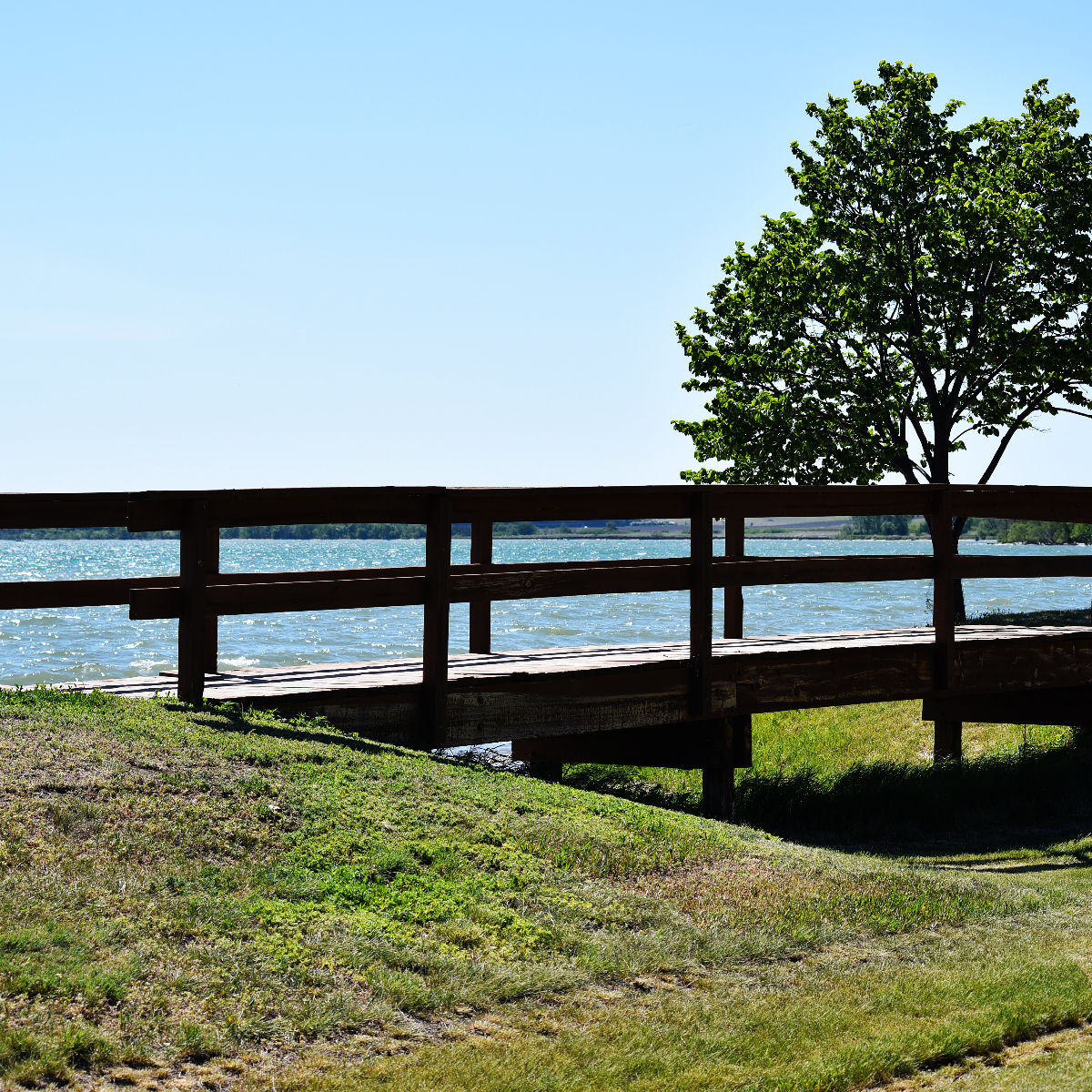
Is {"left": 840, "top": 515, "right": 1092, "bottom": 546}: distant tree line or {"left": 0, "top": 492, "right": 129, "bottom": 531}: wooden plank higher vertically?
{"left": 840, "top": 515, "right": 1092, "bottom": 546}: distant tree line

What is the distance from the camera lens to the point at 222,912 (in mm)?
4461

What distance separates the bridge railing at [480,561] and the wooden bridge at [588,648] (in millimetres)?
16

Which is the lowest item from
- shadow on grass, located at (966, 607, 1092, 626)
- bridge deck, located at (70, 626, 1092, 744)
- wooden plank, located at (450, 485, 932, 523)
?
shadow on grass, located at (966, 607, 1092, 626)

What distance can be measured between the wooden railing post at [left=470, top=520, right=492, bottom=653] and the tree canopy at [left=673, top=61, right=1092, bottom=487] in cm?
1537

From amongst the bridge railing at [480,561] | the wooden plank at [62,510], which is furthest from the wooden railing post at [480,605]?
the wooden plank at [62,510]

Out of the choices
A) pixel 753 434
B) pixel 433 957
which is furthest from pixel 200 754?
pixel 753 434

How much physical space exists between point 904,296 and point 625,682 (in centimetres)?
1852

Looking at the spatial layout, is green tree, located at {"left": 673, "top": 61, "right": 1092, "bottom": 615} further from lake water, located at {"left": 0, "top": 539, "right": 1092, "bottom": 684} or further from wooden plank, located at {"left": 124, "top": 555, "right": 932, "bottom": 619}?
wooden plank, located at {"left": 124, "top": 555, "right": 932, "bottom": 619}

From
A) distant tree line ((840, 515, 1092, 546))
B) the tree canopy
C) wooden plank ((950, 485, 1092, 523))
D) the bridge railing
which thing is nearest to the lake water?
the tree canopy

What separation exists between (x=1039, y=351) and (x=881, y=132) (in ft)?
19.0

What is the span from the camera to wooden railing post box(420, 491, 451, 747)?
7715mm

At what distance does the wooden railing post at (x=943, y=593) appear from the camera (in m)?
9.89

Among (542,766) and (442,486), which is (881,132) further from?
(442,486)

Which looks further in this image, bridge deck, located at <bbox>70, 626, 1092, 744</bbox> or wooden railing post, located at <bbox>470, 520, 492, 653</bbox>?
wooden railing post, located at <bbox>470, 520, 492, 653</bbox>
